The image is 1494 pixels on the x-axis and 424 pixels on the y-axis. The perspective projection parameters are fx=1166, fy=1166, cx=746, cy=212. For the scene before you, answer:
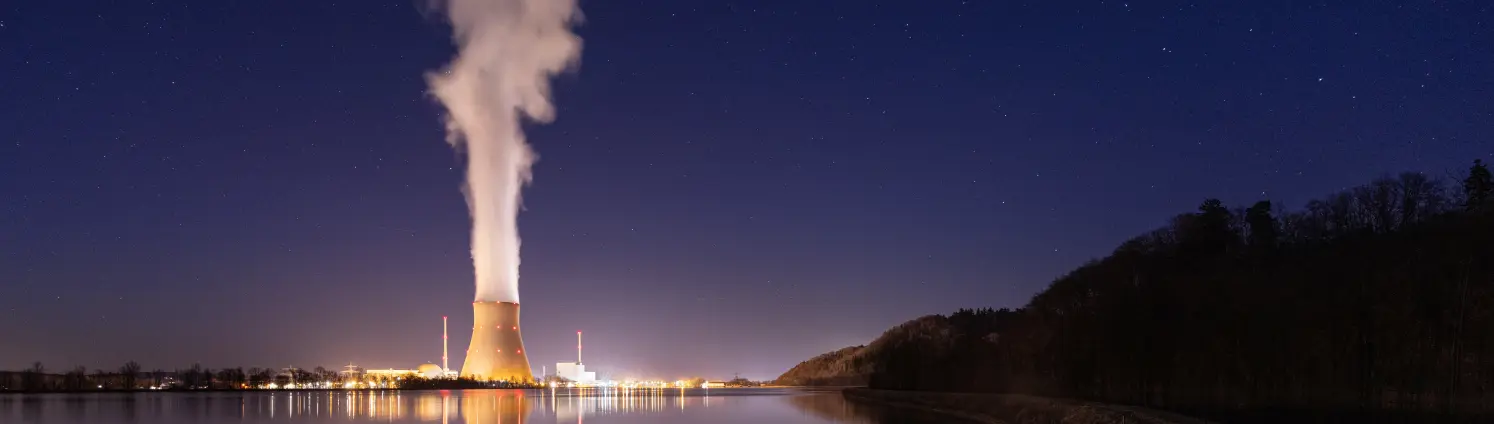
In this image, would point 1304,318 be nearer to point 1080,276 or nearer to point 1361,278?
point 1361,278

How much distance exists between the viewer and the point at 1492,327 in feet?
130

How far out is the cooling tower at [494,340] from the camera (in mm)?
86250

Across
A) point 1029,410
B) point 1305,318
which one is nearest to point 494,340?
point 1029,410

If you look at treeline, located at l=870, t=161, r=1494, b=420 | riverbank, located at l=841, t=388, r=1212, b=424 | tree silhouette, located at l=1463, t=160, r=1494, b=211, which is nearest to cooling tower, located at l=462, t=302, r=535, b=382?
riverbank, located at l=841, t=388, r=1212, b=424

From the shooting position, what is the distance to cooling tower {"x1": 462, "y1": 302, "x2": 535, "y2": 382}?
283 feet

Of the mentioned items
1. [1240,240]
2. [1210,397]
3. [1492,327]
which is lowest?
[1210,397]

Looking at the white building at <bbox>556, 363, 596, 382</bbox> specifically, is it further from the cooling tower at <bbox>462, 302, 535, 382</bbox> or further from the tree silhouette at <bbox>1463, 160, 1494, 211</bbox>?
the tree silhouette at <bbox>1463, 160, 1494, 211</bbox>

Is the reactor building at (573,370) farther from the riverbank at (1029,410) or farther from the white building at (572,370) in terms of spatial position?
the riverbank at (1029,410)

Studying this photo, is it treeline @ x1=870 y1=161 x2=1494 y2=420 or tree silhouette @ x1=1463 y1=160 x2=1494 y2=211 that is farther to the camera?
tree silhouette @ x1=1463 y1=160 x2=1494 y2=211

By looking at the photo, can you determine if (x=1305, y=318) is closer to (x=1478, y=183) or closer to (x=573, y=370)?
(x=1478, y=183)

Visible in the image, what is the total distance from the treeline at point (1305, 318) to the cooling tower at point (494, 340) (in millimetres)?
37041

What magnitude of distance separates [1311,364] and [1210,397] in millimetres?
6315

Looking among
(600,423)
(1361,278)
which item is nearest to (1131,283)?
(1361,278)

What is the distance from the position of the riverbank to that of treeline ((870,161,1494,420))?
4644 mm
